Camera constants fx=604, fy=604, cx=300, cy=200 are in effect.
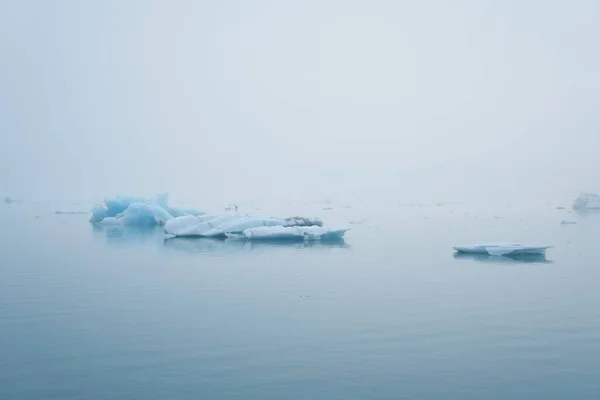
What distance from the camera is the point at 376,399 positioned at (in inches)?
294

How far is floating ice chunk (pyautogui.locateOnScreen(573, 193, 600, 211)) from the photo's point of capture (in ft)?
189

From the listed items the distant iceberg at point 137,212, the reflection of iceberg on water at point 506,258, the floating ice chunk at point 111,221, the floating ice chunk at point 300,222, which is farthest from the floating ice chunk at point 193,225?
the reflection of iceberg on water at point 506,258

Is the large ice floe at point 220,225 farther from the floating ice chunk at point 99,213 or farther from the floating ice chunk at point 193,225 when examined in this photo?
the floating ice chunk at point 99,213

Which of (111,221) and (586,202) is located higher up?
(586,202)

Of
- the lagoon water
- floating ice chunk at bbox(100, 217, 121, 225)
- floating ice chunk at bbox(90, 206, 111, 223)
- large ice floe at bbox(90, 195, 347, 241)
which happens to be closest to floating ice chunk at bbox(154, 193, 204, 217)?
large ice floe at bbox(90, 195, 347, 241)

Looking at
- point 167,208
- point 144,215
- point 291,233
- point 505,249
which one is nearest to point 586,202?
point 167,208

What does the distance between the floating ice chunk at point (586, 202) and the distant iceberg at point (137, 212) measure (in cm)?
3839

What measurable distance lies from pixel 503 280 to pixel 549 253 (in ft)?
22.6

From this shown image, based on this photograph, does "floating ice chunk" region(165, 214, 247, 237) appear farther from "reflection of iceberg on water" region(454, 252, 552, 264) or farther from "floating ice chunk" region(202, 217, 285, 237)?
"reflection of iceberg on water" region(454, 252, 552, 264)

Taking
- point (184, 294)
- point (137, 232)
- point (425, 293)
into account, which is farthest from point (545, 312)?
point (137, 232)

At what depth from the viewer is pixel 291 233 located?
2730 cm

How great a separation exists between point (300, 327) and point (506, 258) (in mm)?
11923

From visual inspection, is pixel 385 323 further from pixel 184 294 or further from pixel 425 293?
pixel 184 294

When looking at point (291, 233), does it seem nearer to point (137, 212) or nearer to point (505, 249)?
point (505, 249)
